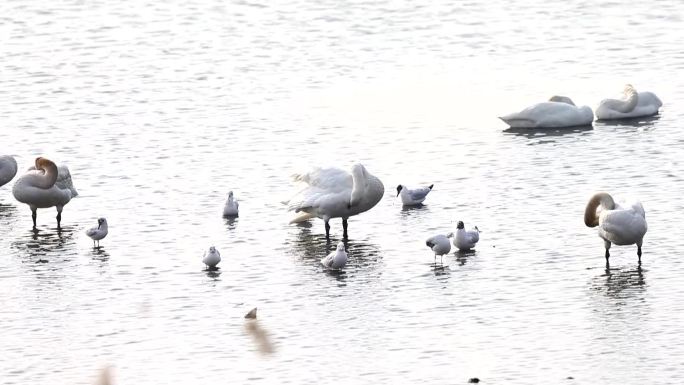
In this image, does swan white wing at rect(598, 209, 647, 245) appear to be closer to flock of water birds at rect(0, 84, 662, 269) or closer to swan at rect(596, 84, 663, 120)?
flock of water birds at rect(0, 84, 662, 269)

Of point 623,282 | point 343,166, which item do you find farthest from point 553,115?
point 623,282

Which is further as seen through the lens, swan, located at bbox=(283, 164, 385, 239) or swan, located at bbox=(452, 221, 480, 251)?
swan, located at bbox=(283, 164, 385, 239)

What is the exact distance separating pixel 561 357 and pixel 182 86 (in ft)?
63.2

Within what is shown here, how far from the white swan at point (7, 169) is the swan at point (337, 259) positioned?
697 cm

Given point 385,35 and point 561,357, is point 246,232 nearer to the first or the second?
point 561,357

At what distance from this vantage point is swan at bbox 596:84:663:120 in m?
31.0

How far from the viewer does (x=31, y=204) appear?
25.4 meters

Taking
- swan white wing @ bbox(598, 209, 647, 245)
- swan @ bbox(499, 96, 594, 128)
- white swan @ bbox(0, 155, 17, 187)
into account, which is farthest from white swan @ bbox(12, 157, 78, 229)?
swan @ bbox(499, 96, 594, 128)

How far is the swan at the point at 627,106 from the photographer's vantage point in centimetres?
3095

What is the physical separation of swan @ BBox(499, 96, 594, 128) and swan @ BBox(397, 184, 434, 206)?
18.2ft

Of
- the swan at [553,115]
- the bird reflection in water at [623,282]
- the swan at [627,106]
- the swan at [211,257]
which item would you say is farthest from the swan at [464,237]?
the swan at [627,106]

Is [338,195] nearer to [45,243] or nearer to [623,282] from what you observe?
[45,243]

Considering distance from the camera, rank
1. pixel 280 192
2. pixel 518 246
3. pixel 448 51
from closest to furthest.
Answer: pixel 518 246 → pixel 280 192 → pixel 448 51

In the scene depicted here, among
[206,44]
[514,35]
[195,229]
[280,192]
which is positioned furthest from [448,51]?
[195,229]
